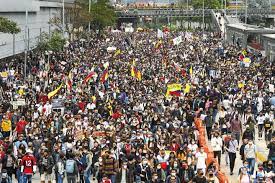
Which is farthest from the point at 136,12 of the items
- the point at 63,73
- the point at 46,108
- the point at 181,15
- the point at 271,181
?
the point at 271,181

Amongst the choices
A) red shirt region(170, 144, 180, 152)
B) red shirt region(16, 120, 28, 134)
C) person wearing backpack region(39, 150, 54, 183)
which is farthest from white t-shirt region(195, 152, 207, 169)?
red shirt region(16, 120, 28, 134)

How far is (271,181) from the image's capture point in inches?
648

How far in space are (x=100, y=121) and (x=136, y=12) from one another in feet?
424

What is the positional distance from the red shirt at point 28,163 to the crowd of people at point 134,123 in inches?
0.9

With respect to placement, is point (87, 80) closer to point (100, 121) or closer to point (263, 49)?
point (100, 121)

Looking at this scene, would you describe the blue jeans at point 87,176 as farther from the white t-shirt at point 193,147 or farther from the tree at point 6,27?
the tree at point 6,27

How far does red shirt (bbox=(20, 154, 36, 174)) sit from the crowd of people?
2 centimetres

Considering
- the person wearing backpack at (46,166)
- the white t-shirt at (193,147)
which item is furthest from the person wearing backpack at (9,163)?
the white t-shirt at (193,147)

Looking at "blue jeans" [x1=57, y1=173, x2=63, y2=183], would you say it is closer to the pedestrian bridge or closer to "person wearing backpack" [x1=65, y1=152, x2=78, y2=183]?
"person wearing backpack" [x1=65, y1=152, x2=78, y2=183]

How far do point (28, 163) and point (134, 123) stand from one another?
5.82 metres

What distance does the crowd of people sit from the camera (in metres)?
18.4

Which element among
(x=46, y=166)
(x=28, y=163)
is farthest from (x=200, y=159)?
(x=28, y=163)

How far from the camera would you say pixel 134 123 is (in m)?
23.7

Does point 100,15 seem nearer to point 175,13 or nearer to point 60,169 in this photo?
point 175,13
